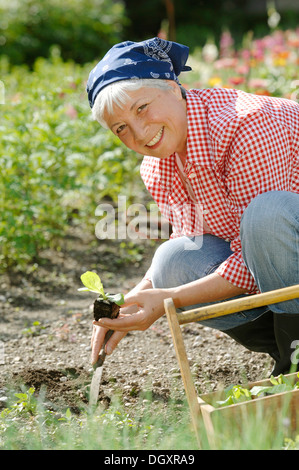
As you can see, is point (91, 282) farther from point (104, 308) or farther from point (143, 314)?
point (143, 314)

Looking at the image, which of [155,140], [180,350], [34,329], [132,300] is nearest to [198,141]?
[155,140]

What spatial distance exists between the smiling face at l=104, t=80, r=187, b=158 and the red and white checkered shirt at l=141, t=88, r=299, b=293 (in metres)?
0.05

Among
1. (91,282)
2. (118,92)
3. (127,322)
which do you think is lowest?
(127,322)

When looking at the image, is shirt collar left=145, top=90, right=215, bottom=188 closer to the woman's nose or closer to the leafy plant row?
the woman's nose

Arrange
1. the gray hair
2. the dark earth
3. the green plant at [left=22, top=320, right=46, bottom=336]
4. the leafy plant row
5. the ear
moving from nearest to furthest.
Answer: the gray hair, the ear, the dark earth, the green plant at [left=22, top=320, right=46, bottom=336], the leafy plant row

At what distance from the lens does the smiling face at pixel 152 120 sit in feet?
6.46

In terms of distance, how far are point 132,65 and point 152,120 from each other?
0.18 m

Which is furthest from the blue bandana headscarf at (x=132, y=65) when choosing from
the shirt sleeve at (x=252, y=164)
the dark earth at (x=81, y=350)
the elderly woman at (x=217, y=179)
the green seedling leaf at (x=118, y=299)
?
the dark earth at (x=81, y=350)

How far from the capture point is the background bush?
32.0ft

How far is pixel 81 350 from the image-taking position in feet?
8.84

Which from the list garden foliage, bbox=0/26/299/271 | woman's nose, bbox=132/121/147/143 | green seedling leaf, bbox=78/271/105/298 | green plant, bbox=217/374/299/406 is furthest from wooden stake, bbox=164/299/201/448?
garden foliage, bbox=0/26/299/271

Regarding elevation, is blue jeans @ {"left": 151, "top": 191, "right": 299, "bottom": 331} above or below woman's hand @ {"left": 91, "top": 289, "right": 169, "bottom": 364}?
above

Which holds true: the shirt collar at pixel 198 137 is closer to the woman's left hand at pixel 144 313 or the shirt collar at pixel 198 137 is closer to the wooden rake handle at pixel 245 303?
the woman's left hand at pixel 144 313

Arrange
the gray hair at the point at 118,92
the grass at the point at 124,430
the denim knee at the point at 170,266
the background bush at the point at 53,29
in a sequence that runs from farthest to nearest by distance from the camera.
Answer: the background bush at the point at 53,29 < the denim knee at the point at 170,266 < the gray hair at the point at 118,92 < the grass at the point at 124,430
